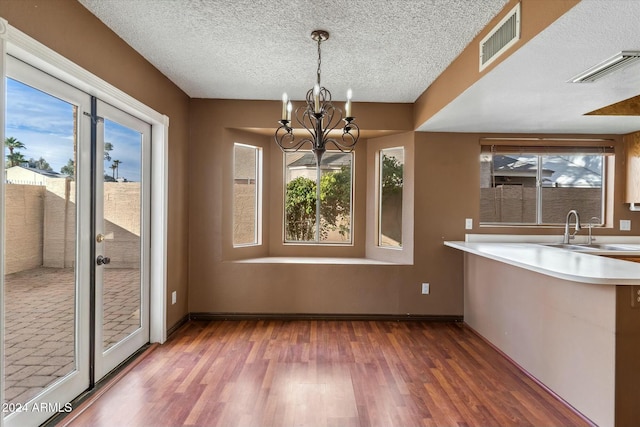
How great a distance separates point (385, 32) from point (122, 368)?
126 inches

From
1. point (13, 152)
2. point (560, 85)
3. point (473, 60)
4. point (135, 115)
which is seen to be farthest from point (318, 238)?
point (13, 152)

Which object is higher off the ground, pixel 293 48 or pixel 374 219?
pixel 293 48

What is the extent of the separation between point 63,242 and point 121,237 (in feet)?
1.96

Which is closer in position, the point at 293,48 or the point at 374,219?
the point at 293,48

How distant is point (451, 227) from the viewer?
12.6ft

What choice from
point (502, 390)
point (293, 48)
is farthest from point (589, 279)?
point (293, 48)

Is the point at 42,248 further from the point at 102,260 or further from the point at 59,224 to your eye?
the point at 102,260

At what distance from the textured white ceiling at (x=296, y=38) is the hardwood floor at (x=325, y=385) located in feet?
8.14

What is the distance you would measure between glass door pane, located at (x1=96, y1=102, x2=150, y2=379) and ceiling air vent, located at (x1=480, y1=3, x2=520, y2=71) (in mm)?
2664

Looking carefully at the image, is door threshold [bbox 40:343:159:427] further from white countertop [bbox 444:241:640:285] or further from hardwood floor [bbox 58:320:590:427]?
white countertop [bbox 444:241:640:285]

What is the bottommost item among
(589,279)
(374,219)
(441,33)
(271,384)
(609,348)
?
(271,384)

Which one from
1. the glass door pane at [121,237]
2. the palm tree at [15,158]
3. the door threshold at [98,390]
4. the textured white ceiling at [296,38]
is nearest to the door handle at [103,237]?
the glass door pane at [121,237]

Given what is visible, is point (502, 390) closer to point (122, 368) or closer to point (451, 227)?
point (451, 227)

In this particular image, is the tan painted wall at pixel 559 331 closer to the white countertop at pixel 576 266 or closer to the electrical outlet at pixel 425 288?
the white countertop at pixel 576 266
